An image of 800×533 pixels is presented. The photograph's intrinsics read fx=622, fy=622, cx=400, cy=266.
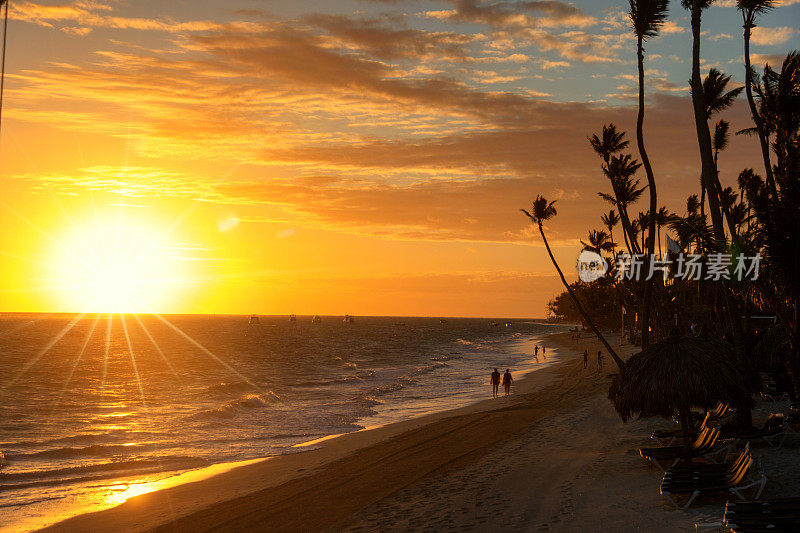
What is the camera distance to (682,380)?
40.6 feet

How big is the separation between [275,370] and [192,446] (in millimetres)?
39022

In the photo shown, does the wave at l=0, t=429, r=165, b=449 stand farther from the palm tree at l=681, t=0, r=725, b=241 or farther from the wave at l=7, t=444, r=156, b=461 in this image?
the palm tree at l=681, t=0, r=725, b=241

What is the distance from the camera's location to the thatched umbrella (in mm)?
12258

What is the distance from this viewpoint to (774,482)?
1107 centimetres

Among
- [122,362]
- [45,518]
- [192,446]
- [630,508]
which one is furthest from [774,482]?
[122,362]

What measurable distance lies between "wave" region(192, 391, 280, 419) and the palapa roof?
72.2ft

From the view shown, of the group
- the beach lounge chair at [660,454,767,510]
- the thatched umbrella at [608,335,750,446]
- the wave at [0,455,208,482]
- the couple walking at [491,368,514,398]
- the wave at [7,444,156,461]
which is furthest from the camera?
the couple walking at [491,368,514,398]

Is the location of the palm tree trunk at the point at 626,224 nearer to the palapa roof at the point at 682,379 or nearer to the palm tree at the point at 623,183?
the palm tree at the point at 623,183

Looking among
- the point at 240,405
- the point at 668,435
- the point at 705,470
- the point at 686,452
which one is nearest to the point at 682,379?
the point at 686,452

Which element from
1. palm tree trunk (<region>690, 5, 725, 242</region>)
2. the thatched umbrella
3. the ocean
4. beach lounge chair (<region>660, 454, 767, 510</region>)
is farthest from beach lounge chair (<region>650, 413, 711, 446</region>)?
the ocean

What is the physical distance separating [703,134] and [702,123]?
0.37 meters

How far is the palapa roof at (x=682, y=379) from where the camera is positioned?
12.3 m

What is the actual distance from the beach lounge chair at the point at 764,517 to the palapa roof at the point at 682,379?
444 cm

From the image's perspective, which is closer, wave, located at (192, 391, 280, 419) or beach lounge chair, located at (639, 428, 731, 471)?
beach lounge chair, located at (639, 428, 731, 471)
